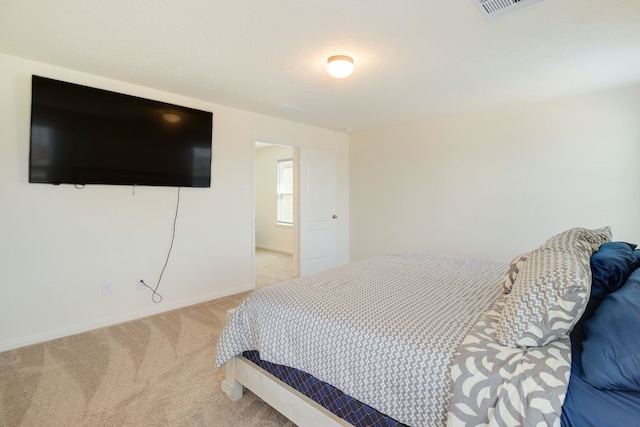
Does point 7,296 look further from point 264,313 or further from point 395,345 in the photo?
point 395,345

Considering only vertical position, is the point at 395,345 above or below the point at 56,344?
above

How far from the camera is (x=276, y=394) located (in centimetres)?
162

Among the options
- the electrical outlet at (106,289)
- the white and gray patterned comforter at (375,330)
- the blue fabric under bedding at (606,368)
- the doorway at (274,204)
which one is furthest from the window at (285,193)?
the blue fabric under bedding at (606,368)

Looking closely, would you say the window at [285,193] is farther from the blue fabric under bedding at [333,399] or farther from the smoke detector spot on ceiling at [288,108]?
the blue fabric under bedding at [333,399]

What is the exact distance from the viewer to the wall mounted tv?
2.49 metres

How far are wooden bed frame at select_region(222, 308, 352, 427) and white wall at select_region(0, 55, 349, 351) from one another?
170 cm

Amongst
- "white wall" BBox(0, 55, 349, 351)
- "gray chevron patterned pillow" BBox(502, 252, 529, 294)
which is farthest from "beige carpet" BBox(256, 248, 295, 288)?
"gray chevron patterned pillow" BBox(502, 252, 529, 294)

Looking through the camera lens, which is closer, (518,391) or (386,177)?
(518,391)

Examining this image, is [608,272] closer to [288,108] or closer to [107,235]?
[288,108]

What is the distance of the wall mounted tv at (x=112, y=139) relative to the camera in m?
2.49

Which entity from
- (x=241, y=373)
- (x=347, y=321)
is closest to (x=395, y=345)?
(x=347, y=321)

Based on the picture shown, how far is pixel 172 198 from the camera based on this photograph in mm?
3336

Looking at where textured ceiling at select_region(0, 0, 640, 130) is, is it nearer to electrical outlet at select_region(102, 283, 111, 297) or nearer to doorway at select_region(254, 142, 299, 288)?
electrical outlet at select_region(102, 283, 111, 297)

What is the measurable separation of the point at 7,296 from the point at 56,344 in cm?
53
